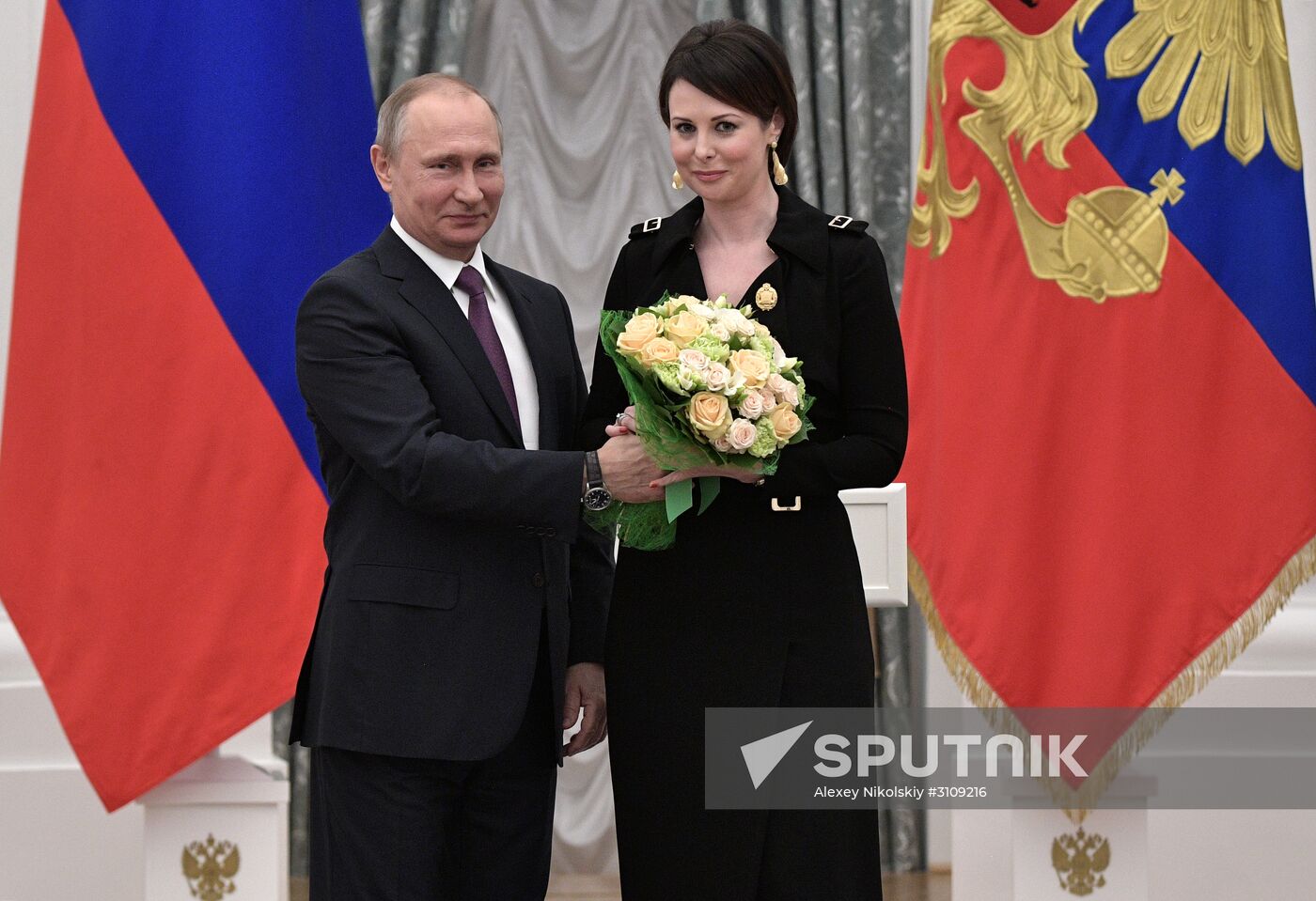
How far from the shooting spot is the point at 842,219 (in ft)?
7.48

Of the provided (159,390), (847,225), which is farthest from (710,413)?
(159,390)

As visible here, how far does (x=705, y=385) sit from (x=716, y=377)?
0.02 metres

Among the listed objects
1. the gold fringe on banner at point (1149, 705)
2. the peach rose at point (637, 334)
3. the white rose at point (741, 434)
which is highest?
the peach rose at point (637, 334)

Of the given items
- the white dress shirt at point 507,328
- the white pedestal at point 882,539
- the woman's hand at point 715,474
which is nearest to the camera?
the woman's hand at point 715,474

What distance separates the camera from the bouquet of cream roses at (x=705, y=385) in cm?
194

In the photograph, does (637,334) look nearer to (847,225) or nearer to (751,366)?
(751,366)

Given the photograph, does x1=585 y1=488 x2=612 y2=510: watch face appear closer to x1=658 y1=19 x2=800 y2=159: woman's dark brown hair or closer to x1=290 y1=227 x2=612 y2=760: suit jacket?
x1=290 y1=227 x2=612 y2=760: suit jacket

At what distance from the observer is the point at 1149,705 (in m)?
3.18

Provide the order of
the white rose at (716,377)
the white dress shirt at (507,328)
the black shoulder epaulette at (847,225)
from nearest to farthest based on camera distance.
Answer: the white rose at (716,377) < the black shoulder epaulette at (847,225) < the white dress shirt at (507,328)

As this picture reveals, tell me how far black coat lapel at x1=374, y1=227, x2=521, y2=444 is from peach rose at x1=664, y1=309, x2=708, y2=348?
414mm

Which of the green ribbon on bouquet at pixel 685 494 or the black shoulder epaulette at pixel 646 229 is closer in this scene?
the green ribbon on bouquet at pixel 685 494

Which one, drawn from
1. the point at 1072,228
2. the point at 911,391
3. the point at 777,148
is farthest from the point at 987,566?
the point at 777,148

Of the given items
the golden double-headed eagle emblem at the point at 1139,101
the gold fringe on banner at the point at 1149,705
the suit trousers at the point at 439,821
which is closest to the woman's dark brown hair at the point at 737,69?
the suit trousers at the point at 439,821

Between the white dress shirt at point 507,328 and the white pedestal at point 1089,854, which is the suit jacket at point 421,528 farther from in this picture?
the white pedestal at point 1089,854
